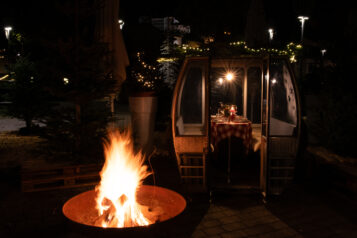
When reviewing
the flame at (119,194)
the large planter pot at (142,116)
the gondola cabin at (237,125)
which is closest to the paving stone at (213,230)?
the flame at (119,194)

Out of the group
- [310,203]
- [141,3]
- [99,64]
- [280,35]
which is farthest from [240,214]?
[141,3]

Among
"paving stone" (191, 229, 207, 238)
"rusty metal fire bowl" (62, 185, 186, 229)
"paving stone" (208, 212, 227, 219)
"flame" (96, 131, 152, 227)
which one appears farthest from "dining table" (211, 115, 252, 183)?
"paving stone" (191, 229, 207, 238)

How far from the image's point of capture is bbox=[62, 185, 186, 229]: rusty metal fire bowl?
394cm

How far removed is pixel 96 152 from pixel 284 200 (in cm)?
352

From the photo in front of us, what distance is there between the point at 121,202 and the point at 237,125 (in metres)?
3.96

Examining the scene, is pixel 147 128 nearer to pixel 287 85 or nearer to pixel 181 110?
pixel 181 110

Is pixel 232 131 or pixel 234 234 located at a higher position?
pixel 232 131

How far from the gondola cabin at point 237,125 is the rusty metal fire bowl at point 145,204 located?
3.98ft

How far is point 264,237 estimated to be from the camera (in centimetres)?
419

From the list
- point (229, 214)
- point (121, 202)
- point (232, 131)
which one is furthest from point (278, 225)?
point (232, 131)

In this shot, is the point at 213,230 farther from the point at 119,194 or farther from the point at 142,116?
the point at 142,116

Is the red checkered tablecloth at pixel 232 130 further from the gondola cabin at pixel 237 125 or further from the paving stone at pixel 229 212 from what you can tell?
the paving stone at pixel 229 212

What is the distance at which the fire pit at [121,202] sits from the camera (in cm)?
384

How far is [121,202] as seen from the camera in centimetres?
391
